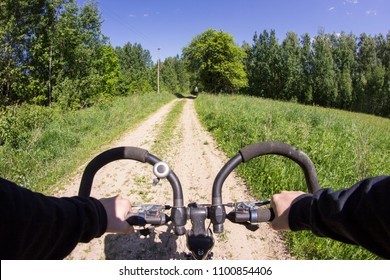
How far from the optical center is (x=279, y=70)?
47.1m

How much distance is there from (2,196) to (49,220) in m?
0.18

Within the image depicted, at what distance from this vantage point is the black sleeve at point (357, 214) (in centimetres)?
82

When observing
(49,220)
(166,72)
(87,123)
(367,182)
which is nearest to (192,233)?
(49,220)

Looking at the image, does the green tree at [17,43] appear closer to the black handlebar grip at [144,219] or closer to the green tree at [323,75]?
the black handlebar grip at [144,219]

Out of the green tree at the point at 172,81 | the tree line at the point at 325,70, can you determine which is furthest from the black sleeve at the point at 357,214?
the green tree at the point at 172,81

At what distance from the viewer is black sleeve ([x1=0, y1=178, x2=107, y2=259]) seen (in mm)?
759

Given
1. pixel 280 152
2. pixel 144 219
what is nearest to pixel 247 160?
pixel 280 152

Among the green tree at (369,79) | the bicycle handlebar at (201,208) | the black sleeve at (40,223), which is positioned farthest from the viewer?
the green tree at (369,79)

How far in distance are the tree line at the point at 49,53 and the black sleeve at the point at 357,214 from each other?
17002mm

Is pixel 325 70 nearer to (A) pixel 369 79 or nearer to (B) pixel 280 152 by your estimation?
(A) pixel 369 79

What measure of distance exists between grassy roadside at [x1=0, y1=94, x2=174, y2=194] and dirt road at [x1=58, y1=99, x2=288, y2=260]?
1.73 feet

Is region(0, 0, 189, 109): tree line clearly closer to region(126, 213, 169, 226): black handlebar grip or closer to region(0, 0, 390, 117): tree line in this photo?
region(0, 0, 390, 117): tree line

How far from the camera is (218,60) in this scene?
38281 mm

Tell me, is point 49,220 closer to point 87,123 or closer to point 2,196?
point 2,196
